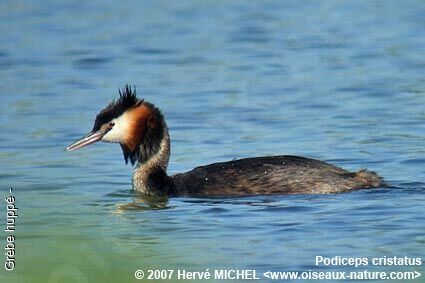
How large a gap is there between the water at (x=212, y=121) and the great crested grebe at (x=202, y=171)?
0.55ft

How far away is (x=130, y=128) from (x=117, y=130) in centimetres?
17

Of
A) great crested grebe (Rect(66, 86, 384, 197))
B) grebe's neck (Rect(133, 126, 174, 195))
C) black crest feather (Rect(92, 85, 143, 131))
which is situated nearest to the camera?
great crested grebe (Rect(66, 86, 384, 197))

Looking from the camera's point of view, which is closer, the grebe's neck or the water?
the water

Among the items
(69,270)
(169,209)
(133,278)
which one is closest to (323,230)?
(169,209)

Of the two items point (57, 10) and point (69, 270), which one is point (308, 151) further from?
point (57, 10)

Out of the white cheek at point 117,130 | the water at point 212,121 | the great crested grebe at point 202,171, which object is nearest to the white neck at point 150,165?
the great crested grebe at point 202,171

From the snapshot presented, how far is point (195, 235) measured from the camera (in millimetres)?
13523

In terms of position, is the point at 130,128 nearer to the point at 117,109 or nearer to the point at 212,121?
the point at 117,109

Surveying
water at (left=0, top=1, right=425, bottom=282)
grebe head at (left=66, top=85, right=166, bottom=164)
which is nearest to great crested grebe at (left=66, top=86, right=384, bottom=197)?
grebe head at (left=66, top=85, right=166, bottom=164)

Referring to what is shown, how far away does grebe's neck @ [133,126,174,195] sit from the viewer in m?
15.8

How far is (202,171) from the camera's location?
15.4 metres

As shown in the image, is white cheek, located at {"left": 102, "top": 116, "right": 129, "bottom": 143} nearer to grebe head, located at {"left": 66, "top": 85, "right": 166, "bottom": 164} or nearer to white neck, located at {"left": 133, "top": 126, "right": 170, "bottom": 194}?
grebe head, located at {"left": 66, "top": 85, "right": 166, "bottom": 164}

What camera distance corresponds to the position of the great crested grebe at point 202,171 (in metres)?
15.0

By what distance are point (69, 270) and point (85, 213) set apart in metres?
5.13
